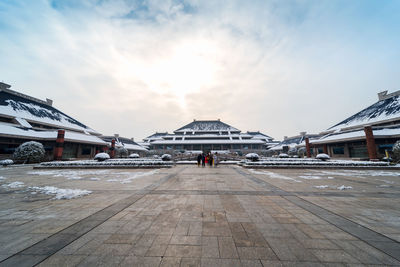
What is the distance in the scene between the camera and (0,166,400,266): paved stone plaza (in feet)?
7.61

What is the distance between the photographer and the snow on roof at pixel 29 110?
81.1 feet

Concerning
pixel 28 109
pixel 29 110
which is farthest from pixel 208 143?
pixel 28 109

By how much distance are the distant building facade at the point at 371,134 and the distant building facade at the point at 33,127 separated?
4299 cm

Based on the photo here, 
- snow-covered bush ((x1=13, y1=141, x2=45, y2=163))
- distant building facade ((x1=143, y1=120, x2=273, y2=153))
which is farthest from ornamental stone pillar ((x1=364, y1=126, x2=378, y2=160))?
snow-covered bush ((x1=13, y1=141, x2=45, y2=163))

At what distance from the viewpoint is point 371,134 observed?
783 inches

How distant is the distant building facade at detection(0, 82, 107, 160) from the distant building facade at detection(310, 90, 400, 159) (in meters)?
43.0

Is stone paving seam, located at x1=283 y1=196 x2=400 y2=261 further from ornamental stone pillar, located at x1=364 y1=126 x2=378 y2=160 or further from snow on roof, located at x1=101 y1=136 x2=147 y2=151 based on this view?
snow on roof, located at x1=101 y1=136 x2=147 y2=151

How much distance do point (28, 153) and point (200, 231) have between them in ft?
83.8

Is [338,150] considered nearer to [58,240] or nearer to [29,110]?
[58,240]

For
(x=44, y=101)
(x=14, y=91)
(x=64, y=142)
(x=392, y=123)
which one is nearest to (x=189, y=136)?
(x=64, y=142)

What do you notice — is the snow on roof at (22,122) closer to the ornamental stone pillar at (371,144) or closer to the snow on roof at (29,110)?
the snow on roof at (29,110)

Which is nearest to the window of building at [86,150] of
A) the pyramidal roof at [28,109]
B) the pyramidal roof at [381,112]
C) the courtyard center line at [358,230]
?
the pyramidal roof at [28,109]

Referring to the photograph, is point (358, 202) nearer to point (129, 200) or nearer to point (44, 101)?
point (129, 200)

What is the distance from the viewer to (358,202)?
5.06 meters
